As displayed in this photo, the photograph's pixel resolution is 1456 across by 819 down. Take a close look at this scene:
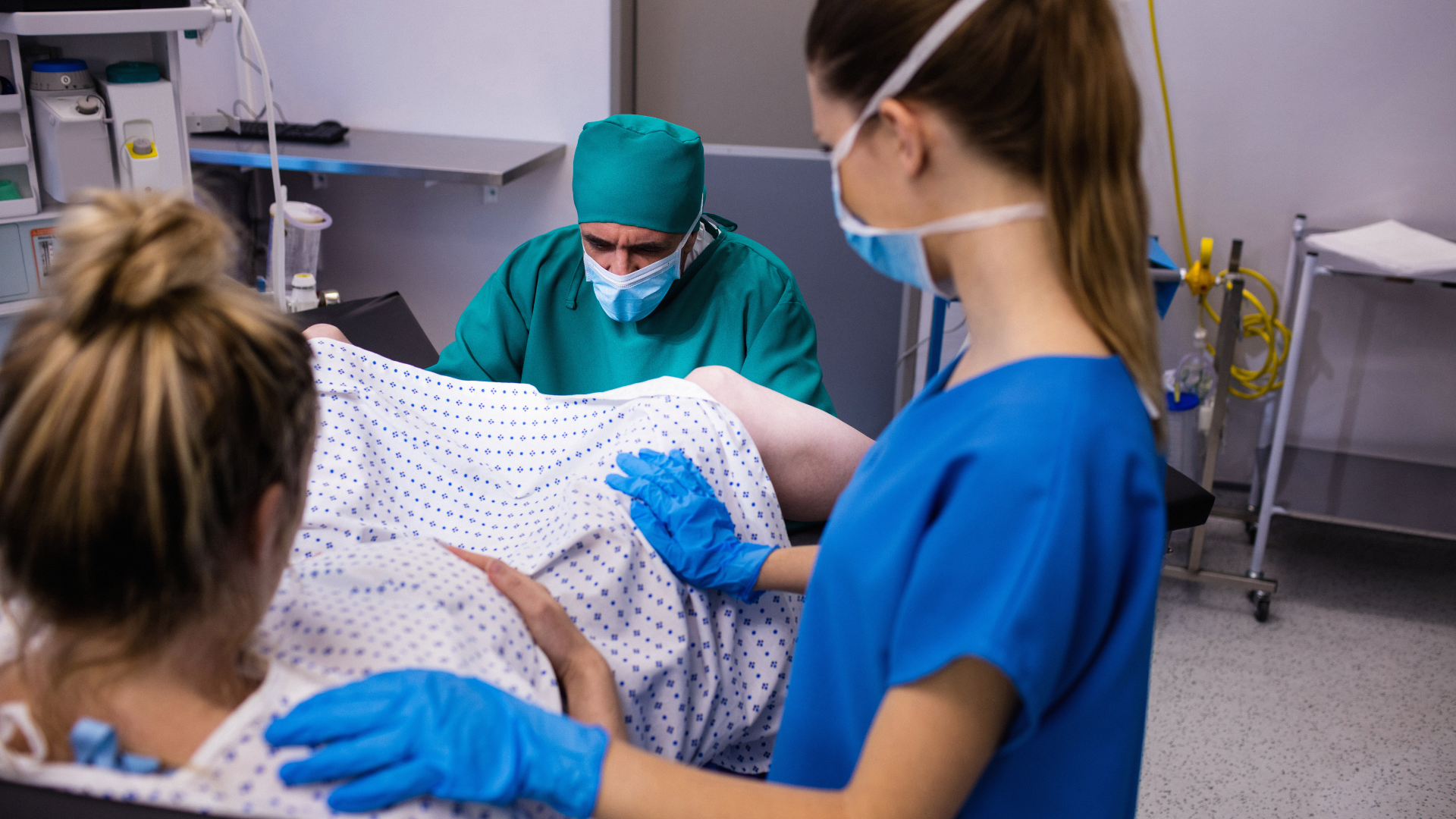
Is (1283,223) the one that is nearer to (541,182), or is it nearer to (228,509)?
(541,182)

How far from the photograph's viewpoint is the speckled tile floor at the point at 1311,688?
1.87 m

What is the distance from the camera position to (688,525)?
114 cm

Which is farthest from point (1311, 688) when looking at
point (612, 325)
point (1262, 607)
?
point (612, 325)

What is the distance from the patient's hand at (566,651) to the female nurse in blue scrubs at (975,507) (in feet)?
0.61

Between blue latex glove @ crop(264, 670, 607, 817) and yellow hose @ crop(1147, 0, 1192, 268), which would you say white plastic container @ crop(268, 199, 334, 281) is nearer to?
blue latex glove @ crop(264, 670, 607, 817)

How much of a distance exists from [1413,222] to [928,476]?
8.25ft

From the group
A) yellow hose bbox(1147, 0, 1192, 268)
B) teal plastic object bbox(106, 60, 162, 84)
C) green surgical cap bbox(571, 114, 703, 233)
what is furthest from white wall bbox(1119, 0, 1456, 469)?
teal plastic object bbox(106, 60, 162, 84)

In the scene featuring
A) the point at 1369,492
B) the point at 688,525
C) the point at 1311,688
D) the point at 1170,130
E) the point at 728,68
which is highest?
the point at 728,68

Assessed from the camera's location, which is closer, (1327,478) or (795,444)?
(795,444)

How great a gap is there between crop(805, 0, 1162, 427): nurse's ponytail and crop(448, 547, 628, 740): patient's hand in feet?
1.80

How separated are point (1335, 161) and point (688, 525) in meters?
2.28

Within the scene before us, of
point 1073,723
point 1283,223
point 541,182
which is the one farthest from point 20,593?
point 1283,223

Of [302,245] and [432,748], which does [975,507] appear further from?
[302,245]

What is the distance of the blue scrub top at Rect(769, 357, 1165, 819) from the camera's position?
64cm
